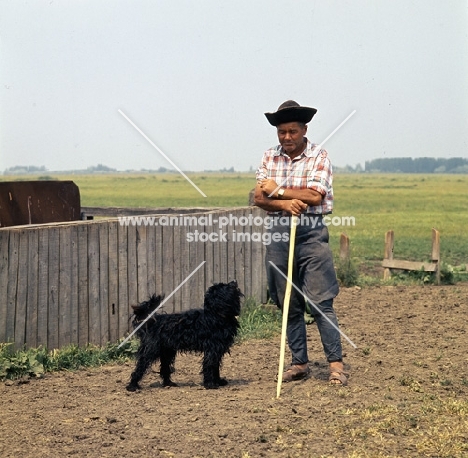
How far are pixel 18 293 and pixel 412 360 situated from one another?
148 inches

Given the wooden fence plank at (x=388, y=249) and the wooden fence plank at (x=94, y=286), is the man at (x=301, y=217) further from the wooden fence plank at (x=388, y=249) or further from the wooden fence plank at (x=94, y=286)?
the wooden fence plank at (x=388, y=249)

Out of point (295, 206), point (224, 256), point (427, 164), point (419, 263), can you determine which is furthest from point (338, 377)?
point (427, 164)

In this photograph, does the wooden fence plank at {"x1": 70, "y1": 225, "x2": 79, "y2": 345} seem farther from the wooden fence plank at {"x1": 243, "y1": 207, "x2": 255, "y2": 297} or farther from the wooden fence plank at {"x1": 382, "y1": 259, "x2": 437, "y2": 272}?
the wooden fence plank at {"x1": 382, "y1": 259, "x2": 437, "y2": 272}

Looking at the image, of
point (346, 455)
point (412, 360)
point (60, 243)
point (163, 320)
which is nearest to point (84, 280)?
point (60, 243)

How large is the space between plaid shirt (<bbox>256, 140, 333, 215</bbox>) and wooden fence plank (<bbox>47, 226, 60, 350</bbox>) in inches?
87.4

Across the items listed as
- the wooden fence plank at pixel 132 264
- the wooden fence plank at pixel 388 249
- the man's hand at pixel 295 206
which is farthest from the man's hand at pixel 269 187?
the wooden fence plank at pixel 388 249

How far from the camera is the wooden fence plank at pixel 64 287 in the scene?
8.45 metres

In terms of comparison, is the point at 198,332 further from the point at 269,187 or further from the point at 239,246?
the point at 239,246

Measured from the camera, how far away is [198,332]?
7156 mm

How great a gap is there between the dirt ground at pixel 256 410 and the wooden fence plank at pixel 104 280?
0.70 metres

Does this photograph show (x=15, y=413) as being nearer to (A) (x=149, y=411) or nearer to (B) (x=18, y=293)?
(A) (x=149, y=411)

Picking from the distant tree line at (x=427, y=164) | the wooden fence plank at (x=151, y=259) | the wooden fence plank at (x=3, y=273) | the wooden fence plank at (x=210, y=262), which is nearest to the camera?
the wooden fence plank at (x=3, y=273)

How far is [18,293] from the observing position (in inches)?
316

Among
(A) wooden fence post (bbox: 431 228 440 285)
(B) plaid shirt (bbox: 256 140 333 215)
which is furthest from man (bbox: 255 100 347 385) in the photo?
(A) wooden fence post (bbox: 431 228 440 285)
